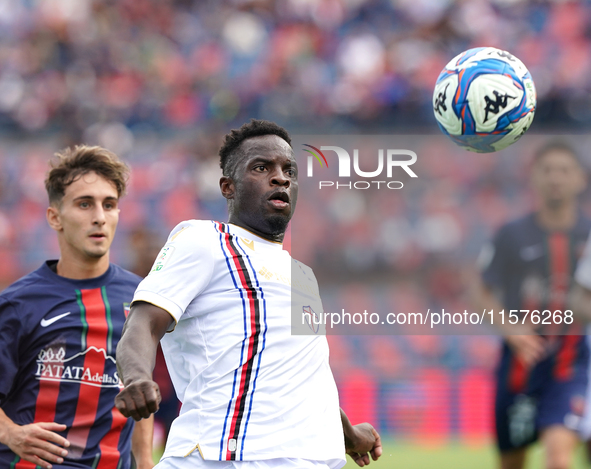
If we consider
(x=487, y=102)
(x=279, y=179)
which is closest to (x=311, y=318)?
(x=279, y=179)

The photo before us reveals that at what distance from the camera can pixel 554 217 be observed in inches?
268

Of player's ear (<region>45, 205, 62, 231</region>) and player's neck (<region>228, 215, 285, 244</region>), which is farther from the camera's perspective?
player's ear (<region>45, 205, 62, 231</region>)

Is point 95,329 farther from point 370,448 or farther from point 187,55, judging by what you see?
point 187,55

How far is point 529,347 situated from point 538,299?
0.68 meters

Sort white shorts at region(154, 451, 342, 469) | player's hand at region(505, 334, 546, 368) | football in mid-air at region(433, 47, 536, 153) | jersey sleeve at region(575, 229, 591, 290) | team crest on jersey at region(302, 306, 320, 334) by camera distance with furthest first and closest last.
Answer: player's hand at region(505, 334, 546, 368) < jersey sleeve at region(575, 229, 591, 290) < football in mid-air at region(433, 47, 536, 153) < team crest on jersey at region(302, 306, 320, 334) < white shorts at region(154, 451, 342, 469)

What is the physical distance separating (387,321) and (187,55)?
7.23m

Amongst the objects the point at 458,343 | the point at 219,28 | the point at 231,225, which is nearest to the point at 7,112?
the point at 219,28

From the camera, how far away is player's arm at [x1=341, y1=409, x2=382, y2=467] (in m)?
3.71

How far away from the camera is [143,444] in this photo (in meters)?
4.43

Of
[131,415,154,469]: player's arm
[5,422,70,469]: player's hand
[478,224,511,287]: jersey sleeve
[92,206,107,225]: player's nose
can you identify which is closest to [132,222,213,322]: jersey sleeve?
[5,422,70,469]: player's hand

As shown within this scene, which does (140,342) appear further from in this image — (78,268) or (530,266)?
(530,266)

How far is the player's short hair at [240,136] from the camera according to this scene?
366 cm

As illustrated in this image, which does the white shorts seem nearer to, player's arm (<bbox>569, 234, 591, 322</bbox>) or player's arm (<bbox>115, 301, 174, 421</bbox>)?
player's arm (<bbox>115, 301, 174, 421</bbox>)

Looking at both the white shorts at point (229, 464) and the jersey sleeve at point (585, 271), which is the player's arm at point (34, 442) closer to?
the white shorts at point (229, 464)
